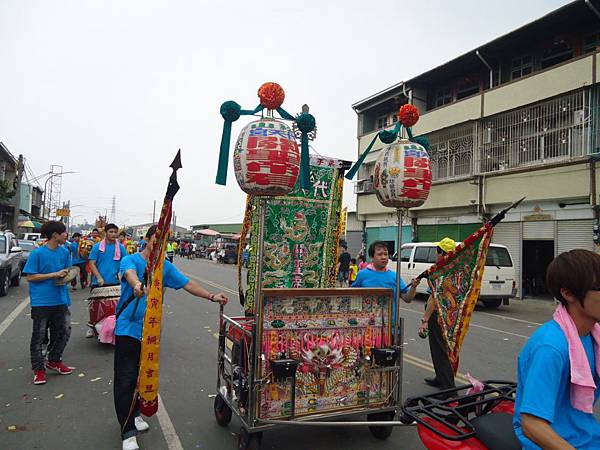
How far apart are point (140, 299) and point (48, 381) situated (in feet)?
8.52

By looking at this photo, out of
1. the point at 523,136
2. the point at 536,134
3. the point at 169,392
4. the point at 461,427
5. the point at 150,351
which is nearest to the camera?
the point at 461,427

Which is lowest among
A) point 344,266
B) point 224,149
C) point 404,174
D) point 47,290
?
point 344,266

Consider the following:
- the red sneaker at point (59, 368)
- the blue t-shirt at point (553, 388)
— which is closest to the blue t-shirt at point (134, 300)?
the red sneaker at point (59, 368)

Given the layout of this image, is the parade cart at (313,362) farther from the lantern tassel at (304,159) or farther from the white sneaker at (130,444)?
the lantern tassel at (304,159)

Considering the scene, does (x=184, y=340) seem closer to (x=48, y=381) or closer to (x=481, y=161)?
(x=48, y=381)

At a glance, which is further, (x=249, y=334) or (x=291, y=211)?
(x=291, y=211)

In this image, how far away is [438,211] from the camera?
19.8 meters

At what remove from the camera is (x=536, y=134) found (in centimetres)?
1552

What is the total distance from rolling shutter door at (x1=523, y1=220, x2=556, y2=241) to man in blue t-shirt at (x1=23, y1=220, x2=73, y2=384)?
14964 mm

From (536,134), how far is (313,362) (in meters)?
15.3

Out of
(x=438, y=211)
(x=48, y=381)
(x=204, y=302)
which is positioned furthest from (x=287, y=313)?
(x=438, y=211)

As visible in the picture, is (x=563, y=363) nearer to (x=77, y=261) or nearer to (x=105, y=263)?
(x=105, y=263)

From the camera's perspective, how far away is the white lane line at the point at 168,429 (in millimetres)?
3678

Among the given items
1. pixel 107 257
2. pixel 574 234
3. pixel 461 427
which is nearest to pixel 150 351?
pixel 461 427
